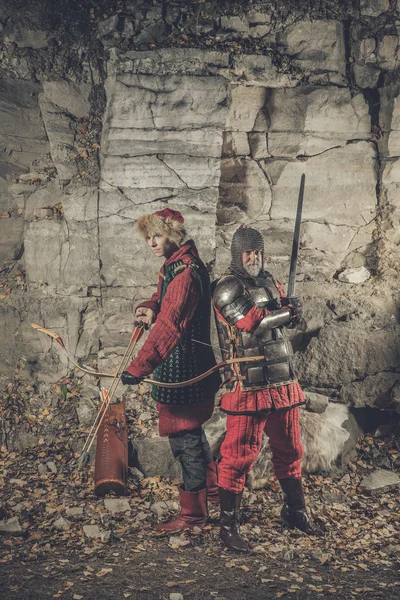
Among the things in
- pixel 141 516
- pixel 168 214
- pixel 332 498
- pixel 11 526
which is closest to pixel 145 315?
pixel 168 214

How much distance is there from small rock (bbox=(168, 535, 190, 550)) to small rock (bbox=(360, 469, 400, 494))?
1.80 meters

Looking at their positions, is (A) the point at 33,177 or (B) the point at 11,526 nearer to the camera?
(B) the point at 11,526

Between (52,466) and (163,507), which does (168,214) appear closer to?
(163,507)

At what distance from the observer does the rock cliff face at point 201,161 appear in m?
5.44

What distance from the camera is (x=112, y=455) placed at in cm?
468

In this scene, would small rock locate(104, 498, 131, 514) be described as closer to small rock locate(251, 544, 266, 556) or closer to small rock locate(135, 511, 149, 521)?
small rock locate(135, 511, 149, 521)

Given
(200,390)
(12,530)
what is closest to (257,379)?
(200,390)

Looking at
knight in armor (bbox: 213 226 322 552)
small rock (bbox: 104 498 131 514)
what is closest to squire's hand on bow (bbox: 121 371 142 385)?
knight in armor (bbox: 213 226 322 552)

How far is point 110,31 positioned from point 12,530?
4.61 metres

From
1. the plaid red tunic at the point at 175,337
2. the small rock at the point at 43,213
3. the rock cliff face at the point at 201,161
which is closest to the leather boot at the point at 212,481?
the plaid red tunic at the point at 175,337

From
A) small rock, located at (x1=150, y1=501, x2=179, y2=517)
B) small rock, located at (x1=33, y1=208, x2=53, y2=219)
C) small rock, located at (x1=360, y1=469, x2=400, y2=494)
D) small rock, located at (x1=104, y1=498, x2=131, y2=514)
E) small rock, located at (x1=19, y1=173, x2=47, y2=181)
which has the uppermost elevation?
small rock, located at (x1=19, y1=173, x2=47, y2=181)

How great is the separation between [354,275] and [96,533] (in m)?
3.75

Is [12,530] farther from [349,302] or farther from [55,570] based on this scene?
[349,302]

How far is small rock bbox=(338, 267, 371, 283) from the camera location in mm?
6016
